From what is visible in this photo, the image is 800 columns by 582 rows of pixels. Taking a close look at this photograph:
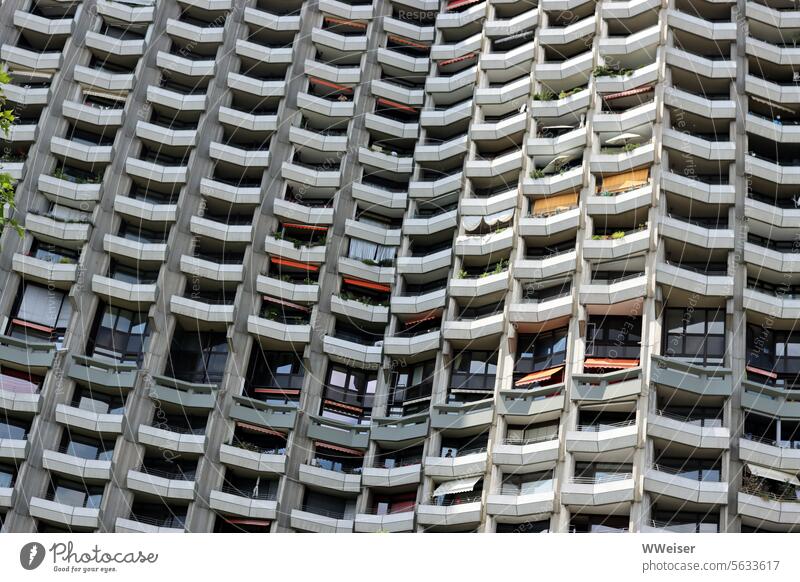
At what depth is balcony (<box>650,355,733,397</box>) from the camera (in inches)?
2438

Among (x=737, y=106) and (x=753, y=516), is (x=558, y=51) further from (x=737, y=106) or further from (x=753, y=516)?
(x=753, y=516)

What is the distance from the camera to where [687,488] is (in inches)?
2324

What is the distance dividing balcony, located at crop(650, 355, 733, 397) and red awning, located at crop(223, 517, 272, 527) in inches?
840

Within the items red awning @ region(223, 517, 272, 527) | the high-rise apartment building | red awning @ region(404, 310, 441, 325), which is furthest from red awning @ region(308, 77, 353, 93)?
red awning @ region(223, 517, 272, 527)

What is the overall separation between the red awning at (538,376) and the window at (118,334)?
21.3m

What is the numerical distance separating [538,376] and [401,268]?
1145cm

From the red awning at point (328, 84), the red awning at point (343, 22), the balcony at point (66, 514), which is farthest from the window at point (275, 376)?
the red awning at point (343, 22)

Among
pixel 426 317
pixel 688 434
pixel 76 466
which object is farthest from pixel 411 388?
pixel 76 466

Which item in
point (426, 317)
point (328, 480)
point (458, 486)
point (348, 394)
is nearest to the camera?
point (458, 486)

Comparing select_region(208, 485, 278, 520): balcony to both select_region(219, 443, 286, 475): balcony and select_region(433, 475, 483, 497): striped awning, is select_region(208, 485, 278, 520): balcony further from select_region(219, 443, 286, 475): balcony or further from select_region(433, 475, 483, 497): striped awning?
select_region(433, 475, 483, 497): striped awning

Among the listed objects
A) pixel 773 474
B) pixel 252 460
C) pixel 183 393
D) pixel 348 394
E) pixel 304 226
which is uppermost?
pixel 304 226

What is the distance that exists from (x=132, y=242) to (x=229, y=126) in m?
10.6

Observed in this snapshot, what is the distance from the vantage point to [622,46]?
72.9 metres

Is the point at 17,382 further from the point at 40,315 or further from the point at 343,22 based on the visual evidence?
the point at 343,22
